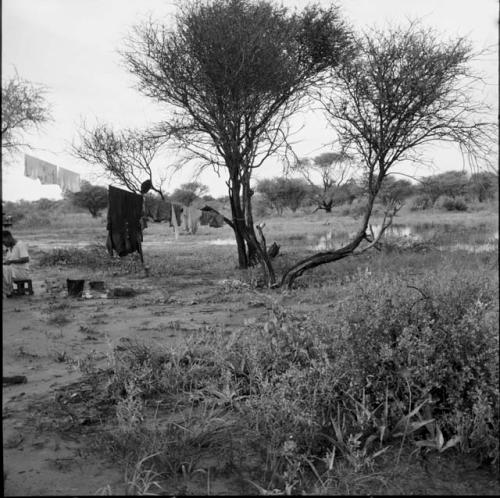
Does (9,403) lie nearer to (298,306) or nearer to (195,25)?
(298,306)

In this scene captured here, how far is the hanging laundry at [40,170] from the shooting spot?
6.69 m

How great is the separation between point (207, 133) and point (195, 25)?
264 centimetres

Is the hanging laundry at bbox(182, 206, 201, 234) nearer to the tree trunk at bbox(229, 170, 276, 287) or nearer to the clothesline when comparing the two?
the tree trunk at bbox(229, 170, 276, 287)

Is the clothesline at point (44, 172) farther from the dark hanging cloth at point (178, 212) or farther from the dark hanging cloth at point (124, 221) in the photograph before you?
the dark hanging cloth at point (178, 212)

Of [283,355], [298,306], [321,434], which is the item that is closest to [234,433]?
[321,434]

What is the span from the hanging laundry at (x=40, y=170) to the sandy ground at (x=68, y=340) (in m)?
1.73

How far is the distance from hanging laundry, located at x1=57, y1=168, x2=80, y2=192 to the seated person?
194 centimetres

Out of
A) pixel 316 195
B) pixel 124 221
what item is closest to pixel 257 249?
pixel 124 221

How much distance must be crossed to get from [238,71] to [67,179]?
4.18 metres

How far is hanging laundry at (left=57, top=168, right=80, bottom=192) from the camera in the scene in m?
6.90

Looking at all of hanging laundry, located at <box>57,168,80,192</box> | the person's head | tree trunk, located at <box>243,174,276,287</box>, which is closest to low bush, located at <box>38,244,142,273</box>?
tree trunk, located at <box>243,174,276,287</box>

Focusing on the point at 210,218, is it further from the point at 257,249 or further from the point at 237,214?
the point at 257,249

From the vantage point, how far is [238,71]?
976cm

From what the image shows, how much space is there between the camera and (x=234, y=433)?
10.6 ft
